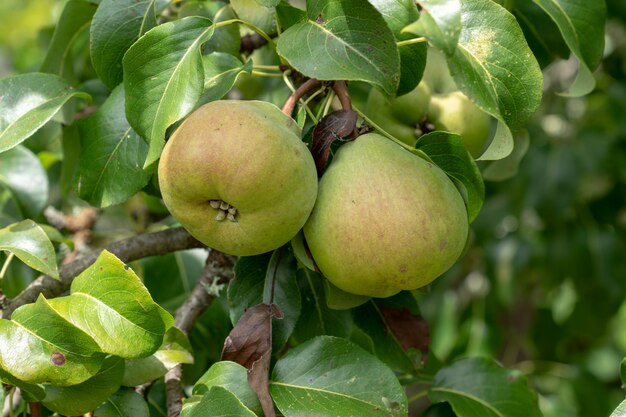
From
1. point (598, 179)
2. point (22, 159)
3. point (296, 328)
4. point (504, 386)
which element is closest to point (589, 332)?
point (598, 179)

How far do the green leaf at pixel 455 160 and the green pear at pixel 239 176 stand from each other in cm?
16

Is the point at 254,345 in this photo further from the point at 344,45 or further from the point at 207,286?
the point at 344,45

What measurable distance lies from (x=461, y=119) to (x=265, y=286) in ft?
1.23

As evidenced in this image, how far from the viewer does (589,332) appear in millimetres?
2504

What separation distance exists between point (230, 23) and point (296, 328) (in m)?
0.45

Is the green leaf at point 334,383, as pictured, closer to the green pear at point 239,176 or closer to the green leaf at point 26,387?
the green pear at point 239,176

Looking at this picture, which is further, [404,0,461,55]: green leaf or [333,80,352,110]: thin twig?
[333,80,352,110]: thin twig

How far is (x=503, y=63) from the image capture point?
0.98 m

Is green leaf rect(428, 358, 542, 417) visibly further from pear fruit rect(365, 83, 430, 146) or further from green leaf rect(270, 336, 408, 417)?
pear fruit rect(365, 83, 430, 146)

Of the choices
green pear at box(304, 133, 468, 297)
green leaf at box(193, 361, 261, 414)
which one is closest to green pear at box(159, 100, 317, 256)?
green pear at box(304, 133, 468, 297)

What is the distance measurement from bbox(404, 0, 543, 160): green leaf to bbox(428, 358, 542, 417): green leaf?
0.41 meters

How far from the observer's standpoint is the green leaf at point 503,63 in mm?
970

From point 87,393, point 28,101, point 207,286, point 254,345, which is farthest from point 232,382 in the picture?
point 28,101

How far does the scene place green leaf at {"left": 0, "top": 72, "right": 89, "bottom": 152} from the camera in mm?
1074
